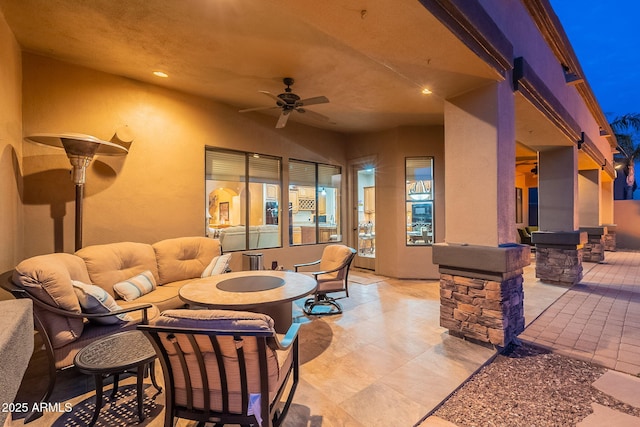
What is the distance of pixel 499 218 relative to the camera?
284 centimetres

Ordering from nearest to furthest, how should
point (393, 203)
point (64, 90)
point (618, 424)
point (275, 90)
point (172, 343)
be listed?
1. point (172, 343)
2. point (618, 424)
3. point (64, 90)
4. point (275, 90)
5. point (393, 203)

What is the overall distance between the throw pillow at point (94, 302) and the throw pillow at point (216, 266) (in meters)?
1.46

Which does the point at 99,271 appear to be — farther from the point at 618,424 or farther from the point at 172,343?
the point at 618,424

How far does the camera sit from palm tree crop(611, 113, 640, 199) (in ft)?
34.7

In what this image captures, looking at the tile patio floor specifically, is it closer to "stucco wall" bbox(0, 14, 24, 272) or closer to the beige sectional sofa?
the beige sectional sofa

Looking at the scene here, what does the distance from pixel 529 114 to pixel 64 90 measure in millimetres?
6110

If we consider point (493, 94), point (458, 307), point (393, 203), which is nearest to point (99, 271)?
point (458, 307)

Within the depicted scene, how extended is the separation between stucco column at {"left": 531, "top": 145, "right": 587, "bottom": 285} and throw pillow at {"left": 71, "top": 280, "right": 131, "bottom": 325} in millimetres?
6898

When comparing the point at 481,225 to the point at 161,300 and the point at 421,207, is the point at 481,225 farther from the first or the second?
the point at 161,300

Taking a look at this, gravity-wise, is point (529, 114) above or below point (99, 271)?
above

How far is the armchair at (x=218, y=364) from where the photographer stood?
1407 millimetres

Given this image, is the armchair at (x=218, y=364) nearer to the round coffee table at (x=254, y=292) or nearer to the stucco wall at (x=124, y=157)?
the round coffee table at (x=254, y=292)

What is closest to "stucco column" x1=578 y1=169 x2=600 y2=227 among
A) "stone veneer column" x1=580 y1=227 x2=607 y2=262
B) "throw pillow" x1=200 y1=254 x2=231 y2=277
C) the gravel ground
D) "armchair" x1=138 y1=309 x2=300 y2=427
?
"stone veneer column" x1=580 y1=227 x2=607 y2=262

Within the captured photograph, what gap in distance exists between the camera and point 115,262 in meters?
3.51
